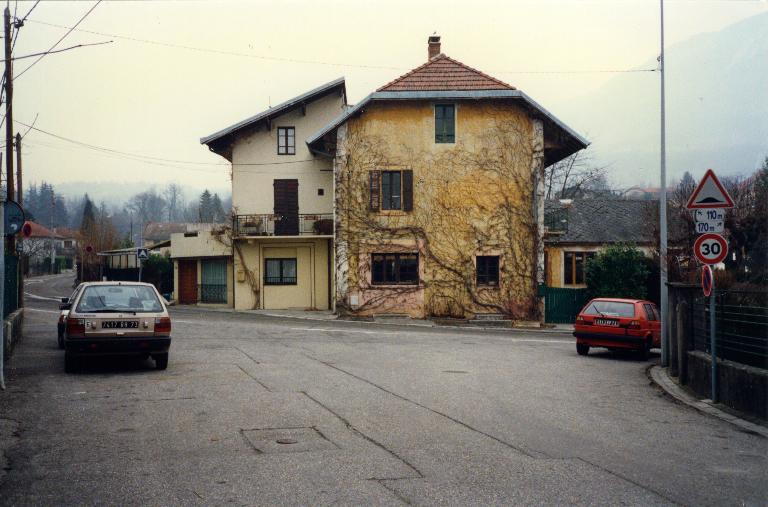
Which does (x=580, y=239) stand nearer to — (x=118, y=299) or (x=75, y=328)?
(x=118, y=299)

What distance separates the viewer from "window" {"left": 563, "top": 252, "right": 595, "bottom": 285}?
40219 mm

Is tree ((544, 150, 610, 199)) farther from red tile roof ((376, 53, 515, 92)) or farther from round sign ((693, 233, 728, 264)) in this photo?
round sign ((693, 233, 728, 264))

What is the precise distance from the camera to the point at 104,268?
56.3 metres

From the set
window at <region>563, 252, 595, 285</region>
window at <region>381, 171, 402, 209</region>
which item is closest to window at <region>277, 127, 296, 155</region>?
window at <region>381, 171, 402, 209</region>

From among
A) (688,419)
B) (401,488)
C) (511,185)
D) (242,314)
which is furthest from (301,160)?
(401,488)

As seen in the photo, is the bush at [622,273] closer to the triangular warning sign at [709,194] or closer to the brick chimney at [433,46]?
the brick chimney at [433,46]

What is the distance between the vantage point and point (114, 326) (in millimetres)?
12883

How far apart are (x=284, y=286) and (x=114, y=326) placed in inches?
940

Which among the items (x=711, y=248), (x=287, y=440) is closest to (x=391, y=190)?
(x=711, y=248)

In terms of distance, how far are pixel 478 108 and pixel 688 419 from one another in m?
23.8

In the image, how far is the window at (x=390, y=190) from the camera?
1286 inches

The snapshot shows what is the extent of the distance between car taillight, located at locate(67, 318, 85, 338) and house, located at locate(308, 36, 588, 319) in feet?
65.9

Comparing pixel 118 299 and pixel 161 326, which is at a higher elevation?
pixel 118 299

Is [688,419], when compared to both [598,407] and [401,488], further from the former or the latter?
[401,488]
